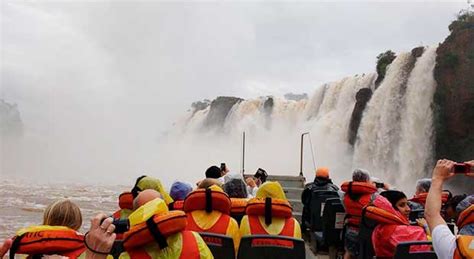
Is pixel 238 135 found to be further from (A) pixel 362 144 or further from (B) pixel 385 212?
(B) pixel 385 212

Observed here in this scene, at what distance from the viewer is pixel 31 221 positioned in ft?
53.4

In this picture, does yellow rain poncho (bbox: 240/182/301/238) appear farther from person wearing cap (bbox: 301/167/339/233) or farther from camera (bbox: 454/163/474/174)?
person wearing cap (bbox: 301/167/339/233)

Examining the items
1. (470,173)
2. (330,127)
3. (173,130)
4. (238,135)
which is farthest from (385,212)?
(173,130)

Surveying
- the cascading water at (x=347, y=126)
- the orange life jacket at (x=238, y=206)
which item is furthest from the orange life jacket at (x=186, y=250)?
the cascading water at (x=347, y=126)

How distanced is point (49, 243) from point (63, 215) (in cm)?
29

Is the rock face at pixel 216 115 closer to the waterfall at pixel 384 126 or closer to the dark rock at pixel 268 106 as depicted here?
the dark rock at pixel 268 106

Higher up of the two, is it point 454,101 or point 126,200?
point 454,101

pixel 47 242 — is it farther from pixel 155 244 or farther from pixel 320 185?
pixel 320 185

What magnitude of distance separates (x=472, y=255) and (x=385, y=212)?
1.90 meters

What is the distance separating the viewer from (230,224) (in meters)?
3.96

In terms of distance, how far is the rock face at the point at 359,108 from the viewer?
94.1ft

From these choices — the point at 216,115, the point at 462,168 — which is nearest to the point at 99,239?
the point at 462,168

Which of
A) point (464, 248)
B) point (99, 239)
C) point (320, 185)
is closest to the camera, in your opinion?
point (99, 239)

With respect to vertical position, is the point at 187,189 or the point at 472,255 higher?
the point at 472,255
